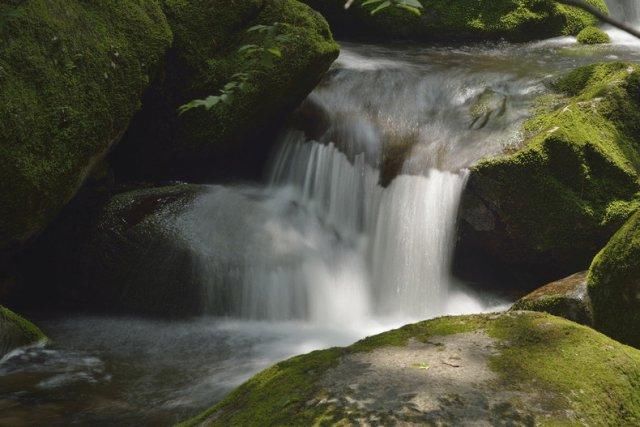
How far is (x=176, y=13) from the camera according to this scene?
23.5ft

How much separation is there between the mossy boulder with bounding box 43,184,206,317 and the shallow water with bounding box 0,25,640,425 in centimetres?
18

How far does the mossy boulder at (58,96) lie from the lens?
5039 mm

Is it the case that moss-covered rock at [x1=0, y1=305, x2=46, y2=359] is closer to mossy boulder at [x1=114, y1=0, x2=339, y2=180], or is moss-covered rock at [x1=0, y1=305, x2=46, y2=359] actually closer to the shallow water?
the shallow water

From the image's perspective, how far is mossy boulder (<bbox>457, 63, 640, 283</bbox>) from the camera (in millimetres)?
6645

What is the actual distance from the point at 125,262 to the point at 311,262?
1824mm

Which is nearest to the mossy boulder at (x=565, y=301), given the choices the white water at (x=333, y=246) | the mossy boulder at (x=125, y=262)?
the white water at (x=333, y=246)

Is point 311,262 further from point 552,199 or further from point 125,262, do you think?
point 552,199

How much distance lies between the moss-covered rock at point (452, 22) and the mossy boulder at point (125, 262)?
657 cm

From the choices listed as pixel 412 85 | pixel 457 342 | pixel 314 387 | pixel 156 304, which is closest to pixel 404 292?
pixel 156 304

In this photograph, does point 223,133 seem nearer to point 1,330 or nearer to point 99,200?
point 99,200

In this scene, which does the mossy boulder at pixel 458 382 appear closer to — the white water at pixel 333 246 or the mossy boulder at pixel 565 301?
the mossy boulder at pixel 565 301

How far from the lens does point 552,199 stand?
668cm

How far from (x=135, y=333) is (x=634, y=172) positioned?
512 centimetres

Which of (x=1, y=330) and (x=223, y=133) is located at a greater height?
(x=223, y=133)
